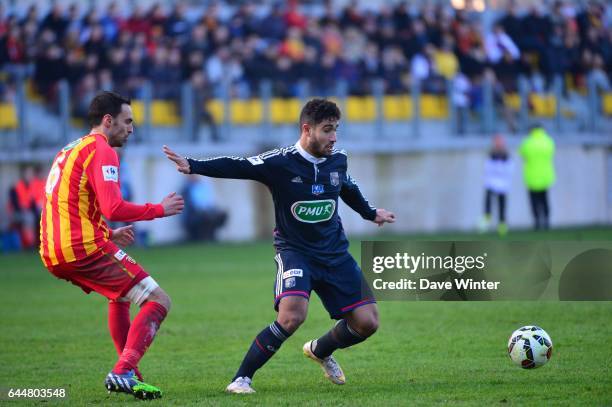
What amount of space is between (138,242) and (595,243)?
49.4 ft

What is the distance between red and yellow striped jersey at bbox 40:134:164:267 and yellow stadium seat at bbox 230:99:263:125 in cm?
Result: 1530

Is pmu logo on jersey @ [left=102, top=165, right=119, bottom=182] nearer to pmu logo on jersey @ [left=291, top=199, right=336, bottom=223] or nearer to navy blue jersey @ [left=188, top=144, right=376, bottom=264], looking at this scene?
navy blue jersey @ [left=188, top=144, right=376, bottom=264]

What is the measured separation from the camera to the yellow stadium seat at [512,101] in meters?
24.6

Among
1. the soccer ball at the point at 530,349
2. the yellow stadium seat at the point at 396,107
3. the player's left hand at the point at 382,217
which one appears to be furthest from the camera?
the yellow stadium seat at the point at 396,107

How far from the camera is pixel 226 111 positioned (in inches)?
889

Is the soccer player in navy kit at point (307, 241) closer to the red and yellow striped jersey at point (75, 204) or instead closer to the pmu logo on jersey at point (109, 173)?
the pmu logo on jersey at point (109, 173)

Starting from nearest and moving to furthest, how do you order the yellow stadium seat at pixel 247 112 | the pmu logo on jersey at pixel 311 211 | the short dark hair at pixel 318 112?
the short dark hair at pixel 318 112
the pmu logo on jersey at pixel 311 211
the yellow stadium seat at pixel 247 112

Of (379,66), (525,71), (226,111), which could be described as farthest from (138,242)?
(525,71)

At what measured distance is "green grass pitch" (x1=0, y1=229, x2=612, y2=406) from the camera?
7500mm

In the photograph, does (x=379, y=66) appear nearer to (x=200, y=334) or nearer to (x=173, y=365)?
(x=200, y=334)

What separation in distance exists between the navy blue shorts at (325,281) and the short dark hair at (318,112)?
3.03 feet

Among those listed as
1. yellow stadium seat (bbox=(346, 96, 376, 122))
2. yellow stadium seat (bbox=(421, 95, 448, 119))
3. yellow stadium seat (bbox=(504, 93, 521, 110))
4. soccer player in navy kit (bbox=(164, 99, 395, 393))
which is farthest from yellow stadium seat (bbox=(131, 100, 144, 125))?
soccer player in navy kit (bbox=(164, 99, 395, 393))

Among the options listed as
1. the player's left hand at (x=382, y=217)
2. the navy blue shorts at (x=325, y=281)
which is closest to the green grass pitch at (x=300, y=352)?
the navy blue shorts at (x=325, y=281)

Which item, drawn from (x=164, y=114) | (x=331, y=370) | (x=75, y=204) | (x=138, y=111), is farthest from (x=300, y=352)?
(x=164, y=114)
